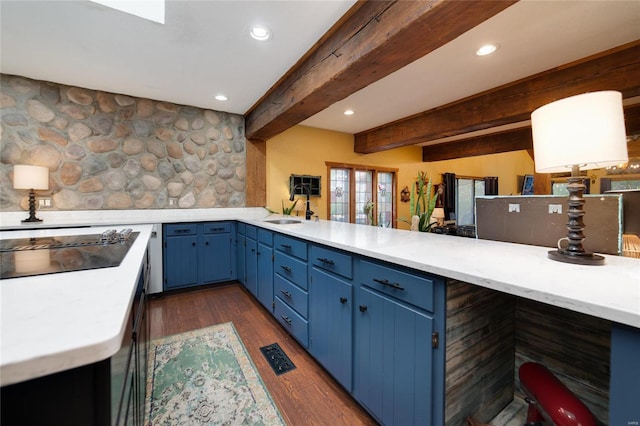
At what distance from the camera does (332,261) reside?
5.41 feet

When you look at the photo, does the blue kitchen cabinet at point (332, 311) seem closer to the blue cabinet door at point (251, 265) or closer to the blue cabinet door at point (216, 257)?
the blue cabinet door at point (251, 265)

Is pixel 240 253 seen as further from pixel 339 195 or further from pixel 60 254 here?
pixel 339 195

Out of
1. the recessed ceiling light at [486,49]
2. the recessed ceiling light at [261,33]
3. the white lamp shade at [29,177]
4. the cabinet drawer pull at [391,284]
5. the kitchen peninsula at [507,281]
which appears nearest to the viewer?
the kitchen peninsula at [507,281]

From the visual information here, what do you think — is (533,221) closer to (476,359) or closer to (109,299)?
(476,359)

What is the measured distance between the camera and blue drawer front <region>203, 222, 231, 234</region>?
11.1 ft

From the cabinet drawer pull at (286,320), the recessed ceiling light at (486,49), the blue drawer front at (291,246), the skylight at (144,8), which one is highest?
the skylight at (144,8)

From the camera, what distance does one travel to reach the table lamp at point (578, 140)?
0.98 meters

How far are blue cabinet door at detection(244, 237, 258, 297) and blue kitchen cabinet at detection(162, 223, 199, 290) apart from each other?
65 centimetres

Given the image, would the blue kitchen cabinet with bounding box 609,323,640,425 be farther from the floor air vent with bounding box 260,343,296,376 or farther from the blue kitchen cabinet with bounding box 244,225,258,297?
the blue kitchen cabinet with bounding box 244,225,258,297

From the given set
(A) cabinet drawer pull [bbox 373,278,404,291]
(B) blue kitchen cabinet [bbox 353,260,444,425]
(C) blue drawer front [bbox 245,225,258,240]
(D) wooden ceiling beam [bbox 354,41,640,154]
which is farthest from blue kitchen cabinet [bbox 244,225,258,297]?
(D) wooden ceiling beam [bbox 354,41,640,154]

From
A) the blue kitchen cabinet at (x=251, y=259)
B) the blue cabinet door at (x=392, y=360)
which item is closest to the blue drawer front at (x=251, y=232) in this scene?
the blue kitchen cabinet at (x=251, y=259)

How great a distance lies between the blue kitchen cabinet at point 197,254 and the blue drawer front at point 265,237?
3.01ft

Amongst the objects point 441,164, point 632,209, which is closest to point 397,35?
point 632,209

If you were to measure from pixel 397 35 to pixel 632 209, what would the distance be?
1717 mm
